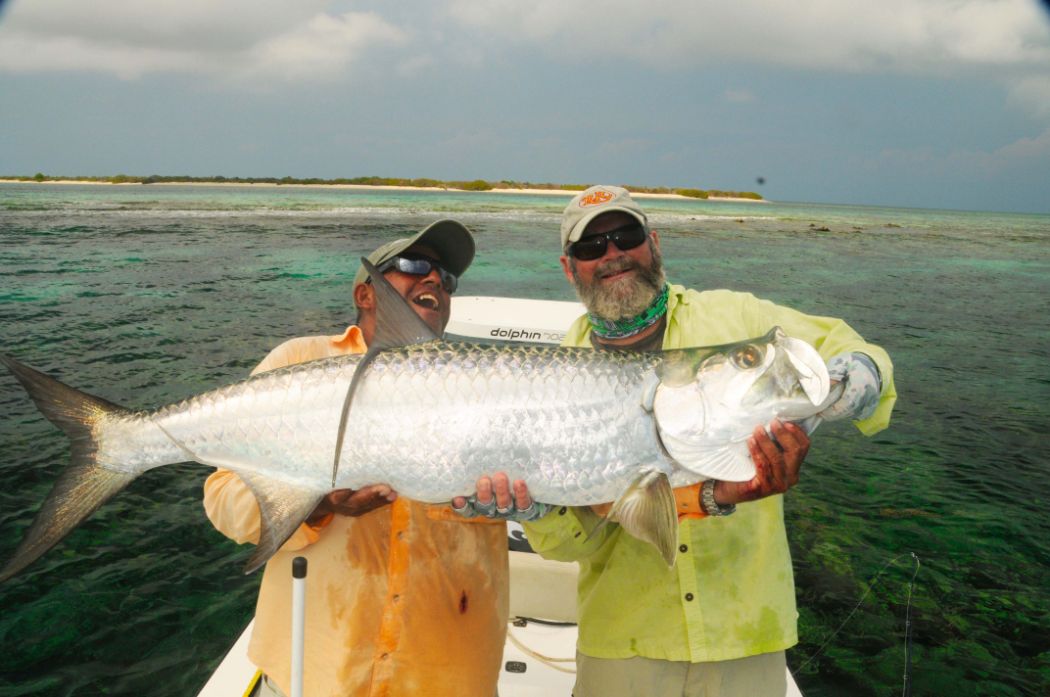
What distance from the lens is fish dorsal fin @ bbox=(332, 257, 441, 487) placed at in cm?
254

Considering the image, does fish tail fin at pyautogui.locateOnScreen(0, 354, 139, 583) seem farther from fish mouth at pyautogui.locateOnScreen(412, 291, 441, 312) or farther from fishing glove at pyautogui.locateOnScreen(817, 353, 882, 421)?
fishing glove at pyautogui.locateOnScreen(817, 353, 882, 421)

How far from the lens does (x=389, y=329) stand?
2684 millimetres

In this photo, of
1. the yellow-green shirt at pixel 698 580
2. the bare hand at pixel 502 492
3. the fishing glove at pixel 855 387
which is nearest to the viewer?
the fishing glove at pixel 855 387

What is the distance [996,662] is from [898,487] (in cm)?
302

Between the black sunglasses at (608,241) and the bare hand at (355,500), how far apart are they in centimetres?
148

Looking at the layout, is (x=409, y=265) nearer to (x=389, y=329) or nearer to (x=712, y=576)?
(x=389, y=329)

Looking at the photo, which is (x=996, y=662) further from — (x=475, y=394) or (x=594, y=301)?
(x=475, y=394)

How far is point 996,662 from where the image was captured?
5.29 metres

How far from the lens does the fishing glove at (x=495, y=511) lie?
2.52 m

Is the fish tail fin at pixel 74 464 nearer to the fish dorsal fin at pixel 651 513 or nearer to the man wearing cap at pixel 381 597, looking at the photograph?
the man wearing cap at pixel 381 597

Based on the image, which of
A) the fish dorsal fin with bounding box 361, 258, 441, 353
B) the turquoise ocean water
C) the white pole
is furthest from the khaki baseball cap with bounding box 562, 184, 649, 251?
the turquoise ocean water

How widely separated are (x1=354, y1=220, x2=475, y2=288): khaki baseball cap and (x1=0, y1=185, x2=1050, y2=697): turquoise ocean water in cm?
321

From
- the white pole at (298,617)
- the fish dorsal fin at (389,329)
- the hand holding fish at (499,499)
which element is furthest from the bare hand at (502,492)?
the white pole at (298,617)

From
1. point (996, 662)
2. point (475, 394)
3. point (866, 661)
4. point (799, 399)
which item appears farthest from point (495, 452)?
point (996, 662)
